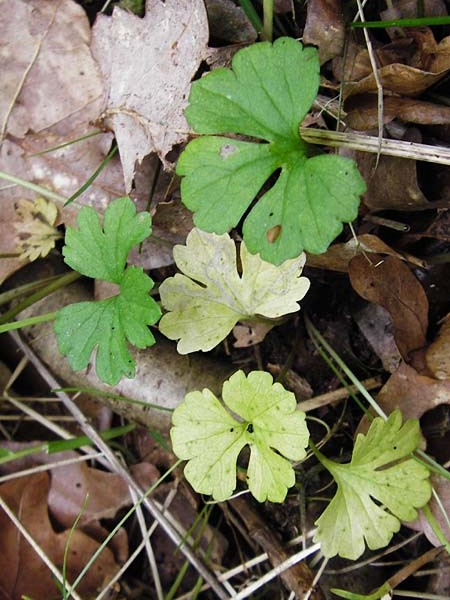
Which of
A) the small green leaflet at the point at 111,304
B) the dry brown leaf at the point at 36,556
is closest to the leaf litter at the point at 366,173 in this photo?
the small green leaflet at the point at 111,304

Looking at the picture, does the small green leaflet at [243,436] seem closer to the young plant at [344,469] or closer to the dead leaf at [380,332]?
the young plant at [344,469]

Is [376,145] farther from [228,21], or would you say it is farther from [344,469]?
[344,469]

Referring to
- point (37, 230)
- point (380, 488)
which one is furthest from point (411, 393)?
point (37, 230)

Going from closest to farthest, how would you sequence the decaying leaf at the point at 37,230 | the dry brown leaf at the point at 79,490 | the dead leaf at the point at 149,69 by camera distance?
the dead leaf at the point at 149,69, the decaying leaf at the point at 37,230, the dry brown leaf at the point at 79,490

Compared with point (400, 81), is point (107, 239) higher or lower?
lower

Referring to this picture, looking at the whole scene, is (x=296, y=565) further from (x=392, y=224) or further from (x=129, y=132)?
(x=129, y=132)

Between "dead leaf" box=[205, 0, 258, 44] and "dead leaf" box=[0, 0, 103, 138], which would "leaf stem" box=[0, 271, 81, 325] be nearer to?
"dead leaf" box=[0, 0, 103, 138]
